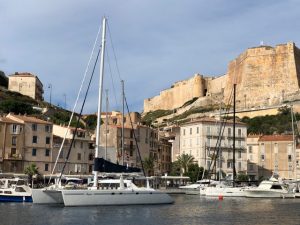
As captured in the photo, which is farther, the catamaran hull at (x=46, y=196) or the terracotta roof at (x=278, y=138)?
the terracotta roof at (x=278, y=138)

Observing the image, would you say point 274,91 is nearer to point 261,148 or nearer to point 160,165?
point 261,148

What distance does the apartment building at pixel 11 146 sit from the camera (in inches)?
2330

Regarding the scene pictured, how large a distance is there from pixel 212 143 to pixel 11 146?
30894 mm

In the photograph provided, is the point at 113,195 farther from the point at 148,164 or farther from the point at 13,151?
the point at 148,164

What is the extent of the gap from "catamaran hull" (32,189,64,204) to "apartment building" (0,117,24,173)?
2130 cm

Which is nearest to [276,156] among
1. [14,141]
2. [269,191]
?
[269,191]

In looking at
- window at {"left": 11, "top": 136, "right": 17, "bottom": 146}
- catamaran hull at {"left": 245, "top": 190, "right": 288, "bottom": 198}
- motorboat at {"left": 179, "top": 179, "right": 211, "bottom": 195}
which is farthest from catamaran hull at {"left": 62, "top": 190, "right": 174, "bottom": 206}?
window at {"left": 11, "top": 136, "right": 17, "bottom": 146}

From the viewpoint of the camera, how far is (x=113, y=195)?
120 ft

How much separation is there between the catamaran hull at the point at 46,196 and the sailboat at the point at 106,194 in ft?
8.72

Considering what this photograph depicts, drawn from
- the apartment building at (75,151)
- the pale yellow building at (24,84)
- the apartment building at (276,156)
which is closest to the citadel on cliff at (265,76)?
the apartment building at (276,156)

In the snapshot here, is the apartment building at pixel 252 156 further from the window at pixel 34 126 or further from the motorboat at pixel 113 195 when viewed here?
the motorboat at pixel 113 195

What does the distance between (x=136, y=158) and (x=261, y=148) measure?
73.0 feet

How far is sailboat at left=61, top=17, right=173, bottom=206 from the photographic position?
118 feet

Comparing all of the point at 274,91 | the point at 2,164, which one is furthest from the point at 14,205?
the point at 274,91
